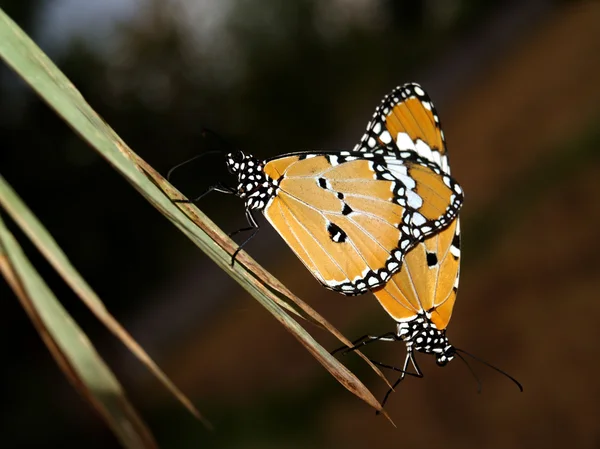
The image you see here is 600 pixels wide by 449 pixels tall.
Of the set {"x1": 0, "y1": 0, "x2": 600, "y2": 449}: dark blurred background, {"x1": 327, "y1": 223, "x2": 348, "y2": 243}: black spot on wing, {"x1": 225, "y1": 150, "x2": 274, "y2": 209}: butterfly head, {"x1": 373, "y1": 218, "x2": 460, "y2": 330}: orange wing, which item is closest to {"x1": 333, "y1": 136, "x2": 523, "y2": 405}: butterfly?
{"x1": 373, "y1": 218, "x2": 460, "y2": 330}: orange wing

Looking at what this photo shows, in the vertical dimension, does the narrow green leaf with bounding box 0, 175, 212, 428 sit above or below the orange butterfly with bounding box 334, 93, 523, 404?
above

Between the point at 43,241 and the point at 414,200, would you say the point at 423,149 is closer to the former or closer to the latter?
the point at 414,200

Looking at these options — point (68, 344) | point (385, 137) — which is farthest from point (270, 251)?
point (68, 344)

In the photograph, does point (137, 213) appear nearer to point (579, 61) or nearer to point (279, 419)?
point (279, 419)

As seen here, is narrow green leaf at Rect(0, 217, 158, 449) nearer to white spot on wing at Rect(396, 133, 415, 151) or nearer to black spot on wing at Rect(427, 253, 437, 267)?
black spot on wing at Rect(427, 253, 437, 267)

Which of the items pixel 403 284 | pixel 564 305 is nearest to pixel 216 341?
pixel 564 305

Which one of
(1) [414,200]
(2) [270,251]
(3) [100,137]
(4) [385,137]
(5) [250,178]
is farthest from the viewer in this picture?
(2) [270,251]
